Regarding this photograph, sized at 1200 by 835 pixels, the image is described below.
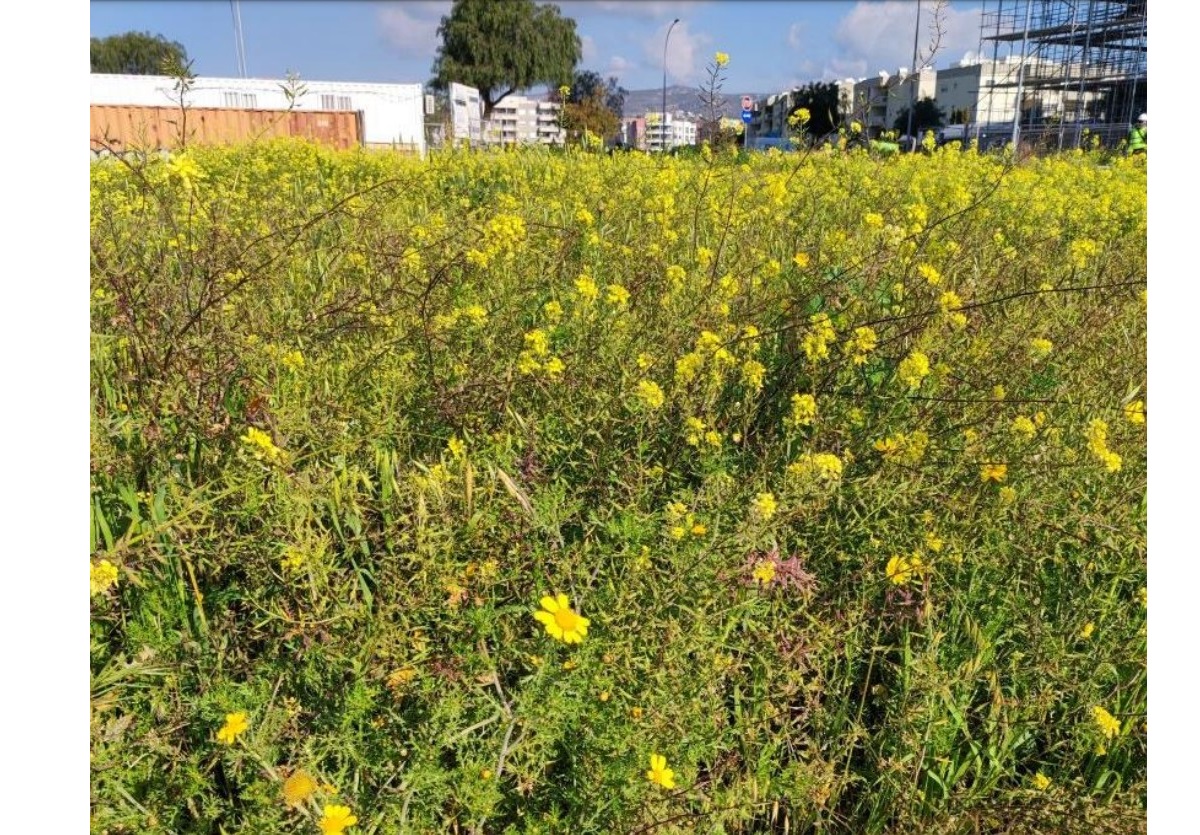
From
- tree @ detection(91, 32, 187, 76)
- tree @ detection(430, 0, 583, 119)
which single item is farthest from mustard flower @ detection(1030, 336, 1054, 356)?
tree @ detection(91, 32, 187, 76)

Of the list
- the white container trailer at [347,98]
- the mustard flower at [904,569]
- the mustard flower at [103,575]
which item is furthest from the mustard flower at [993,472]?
the white container trailer at [347,98]

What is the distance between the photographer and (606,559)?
5.23ft

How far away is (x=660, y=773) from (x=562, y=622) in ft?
0.89

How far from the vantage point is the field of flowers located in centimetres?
130

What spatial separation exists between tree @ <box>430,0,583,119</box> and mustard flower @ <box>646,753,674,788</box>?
40246 mm

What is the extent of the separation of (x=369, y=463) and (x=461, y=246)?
120cm

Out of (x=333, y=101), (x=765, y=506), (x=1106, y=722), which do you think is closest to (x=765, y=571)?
(x=765, y=506)

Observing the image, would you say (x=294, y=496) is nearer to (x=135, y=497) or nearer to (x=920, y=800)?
(x=135, y=497)

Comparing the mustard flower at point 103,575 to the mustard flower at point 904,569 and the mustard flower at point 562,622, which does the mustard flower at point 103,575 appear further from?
the mustard flower at point 904,569

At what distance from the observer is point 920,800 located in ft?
4.86

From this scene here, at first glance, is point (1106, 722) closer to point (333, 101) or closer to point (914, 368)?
point (914, 368)

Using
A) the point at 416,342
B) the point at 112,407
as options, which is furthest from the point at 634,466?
the point at 112,407

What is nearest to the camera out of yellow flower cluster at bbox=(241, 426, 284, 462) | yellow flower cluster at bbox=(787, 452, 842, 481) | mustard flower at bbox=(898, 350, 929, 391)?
yellow flower cluster at bbox=(241, 426, 284, 462)

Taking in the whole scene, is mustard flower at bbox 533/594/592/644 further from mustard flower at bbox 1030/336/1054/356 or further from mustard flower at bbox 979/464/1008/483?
mustard flower at bbox 1030/336/1054/356
